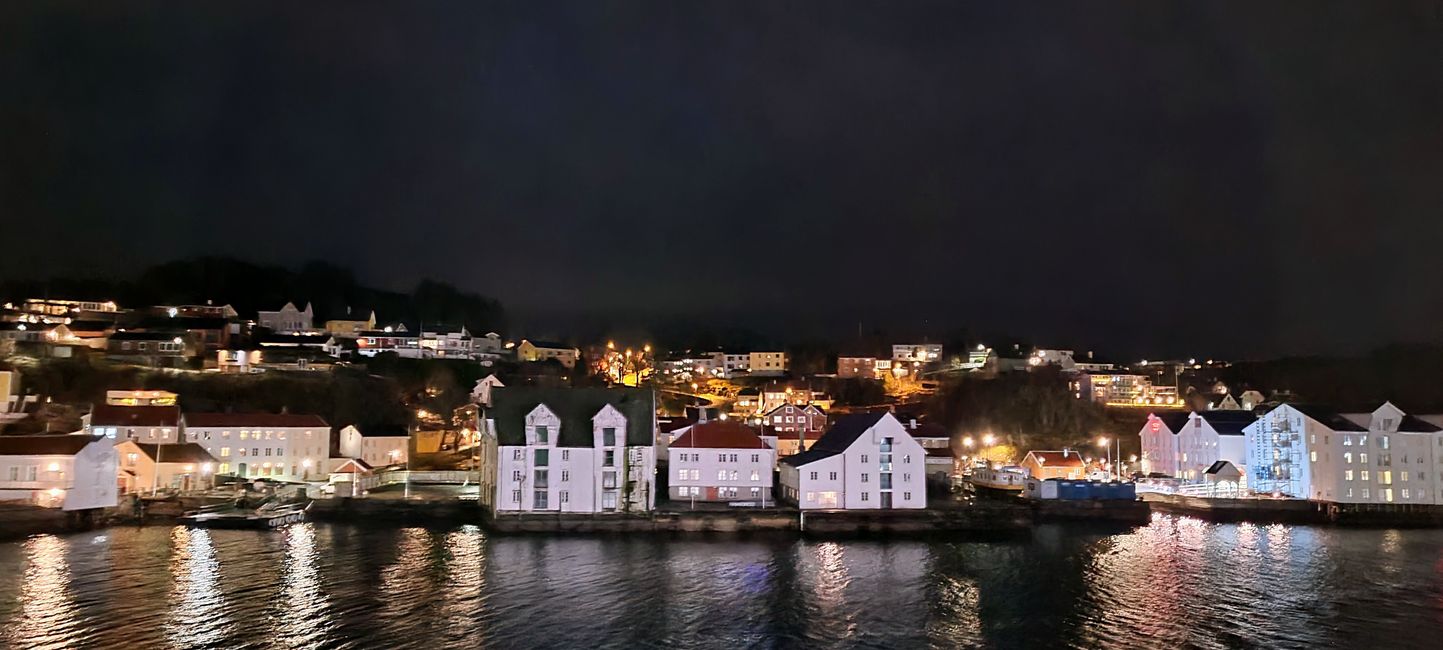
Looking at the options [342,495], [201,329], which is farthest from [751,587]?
[201,329]

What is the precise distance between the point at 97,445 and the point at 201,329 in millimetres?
37226

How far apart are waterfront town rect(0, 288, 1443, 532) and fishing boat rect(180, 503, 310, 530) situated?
0.25 metres

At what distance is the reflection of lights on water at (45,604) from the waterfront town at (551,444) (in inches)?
396

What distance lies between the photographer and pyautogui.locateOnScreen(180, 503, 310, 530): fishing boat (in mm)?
41594

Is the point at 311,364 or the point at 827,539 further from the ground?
the point at 311,364

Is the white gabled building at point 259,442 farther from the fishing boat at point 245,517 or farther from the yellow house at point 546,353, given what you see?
the yellow house at point 546,353

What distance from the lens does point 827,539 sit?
40188 millimetres

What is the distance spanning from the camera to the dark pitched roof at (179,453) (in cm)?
4831

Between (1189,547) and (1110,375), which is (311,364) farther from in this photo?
(1110,375)

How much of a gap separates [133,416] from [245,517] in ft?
54.7

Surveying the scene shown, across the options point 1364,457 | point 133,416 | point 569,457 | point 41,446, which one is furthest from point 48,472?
point 1364,457

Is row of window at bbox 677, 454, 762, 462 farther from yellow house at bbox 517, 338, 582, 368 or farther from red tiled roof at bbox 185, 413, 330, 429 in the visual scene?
yellow house at bbox 517, 338, 582, 368

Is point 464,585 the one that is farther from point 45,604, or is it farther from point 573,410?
point 573,410

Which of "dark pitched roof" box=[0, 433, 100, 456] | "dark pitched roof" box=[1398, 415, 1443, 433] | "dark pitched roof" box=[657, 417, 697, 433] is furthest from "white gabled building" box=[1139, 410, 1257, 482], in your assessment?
"dark pitched roof" box=[0, 433, 100, 456]
